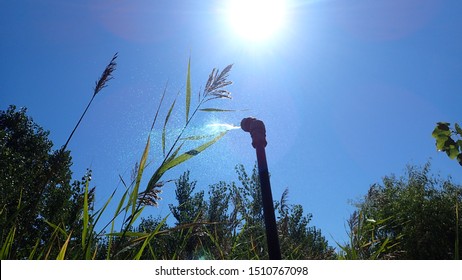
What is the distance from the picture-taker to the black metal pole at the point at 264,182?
Result: 1.96 m

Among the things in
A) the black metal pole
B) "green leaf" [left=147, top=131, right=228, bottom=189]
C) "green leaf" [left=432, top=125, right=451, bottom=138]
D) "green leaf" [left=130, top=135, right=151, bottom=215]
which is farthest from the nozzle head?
"green leaf" [left=432, top=125, right=451, bottom=138]

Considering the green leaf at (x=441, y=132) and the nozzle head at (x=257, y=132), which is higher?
the nozzle head at (x=257, y=132)

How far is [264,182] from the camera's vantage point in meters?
2.18

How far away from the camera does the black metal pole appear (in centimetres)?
196

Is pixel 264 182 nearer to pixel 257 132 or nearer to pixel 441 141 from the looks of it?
pixel 257 132

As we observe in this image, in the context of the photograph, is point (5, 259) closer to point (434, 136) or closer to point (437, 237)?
point (434, 136)

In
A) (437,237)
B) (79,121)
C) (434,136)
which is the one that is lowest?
(79,121)

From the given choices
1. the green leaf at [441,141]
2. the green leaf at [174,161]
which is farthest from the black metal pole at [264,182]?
the green leaf at [441,141]

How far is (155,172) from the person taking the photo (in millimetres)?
1577

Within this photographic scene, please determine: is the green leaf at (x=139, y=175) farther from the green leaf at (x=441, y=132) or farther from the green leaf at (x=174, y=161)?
the green leaf at (x=441, y=132)

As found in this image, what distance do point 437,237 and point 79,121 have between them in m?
18.3

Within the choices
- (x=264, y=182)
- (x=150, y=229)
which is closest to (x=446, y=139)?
(x=264, y=182)

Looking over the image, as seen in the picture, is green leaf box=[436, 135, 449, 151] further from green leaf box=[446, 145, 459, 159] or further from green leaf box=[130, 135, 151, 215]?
green leaf box=[130, 135, 151, 215]
